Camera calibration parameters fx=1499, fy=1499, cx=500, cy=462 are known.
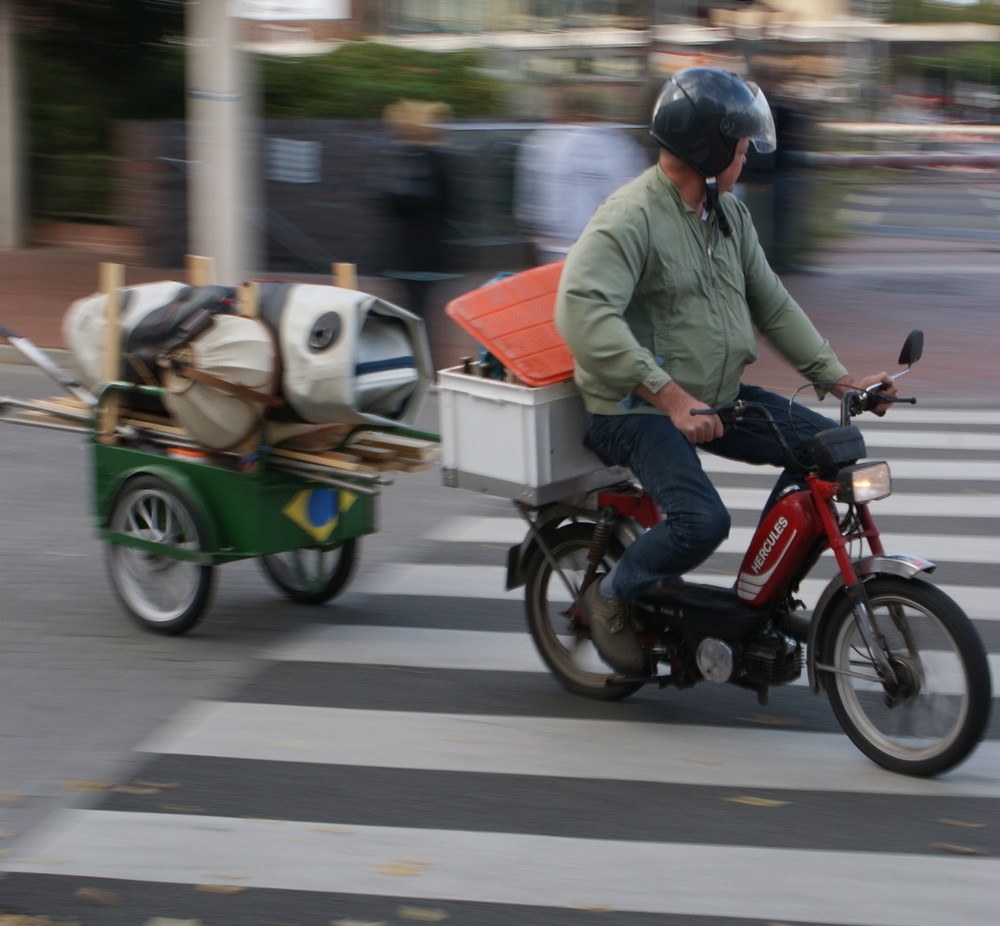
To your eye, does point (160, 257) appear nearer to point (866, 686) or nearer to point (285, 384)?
point (285, 384)

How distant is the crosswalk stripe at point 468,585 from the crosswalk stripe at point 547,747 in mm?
1437

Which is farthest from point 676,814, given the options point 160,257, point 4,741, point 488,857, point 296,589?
point 160,257

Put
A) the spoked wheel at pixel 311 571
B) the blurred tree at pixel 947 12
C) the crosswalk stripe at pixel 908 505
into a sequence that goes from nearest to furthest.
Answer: the spoked wheel at pixel 311 571
the crosswalk stripe at pixel 908 505
the blurred tree at pixel 947 12

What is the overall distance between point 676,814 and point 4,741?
2.14 metres

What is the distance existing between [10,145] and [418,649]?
14.1m

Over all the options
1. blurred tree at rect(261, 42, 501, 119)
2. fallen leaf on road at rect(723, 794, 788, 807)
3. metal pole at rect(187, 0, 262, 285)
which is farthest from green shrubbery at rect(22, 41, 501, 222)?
fallen leaf on road at rect(723, 794, 788, 807)

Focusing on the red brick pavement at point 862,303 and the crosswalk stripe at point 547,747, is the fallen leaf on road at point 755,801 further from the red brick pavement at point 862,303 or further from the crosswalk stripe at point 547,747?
the red brick pavement at point 862,303

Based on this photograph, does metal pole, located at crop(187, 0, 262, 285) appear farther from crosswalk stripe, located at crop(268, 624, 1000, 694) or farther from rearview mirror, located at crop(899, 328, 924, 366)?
rearview mirror, located at crop(899, 328, 924, 366)

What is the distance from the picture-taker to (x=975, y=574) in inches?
267

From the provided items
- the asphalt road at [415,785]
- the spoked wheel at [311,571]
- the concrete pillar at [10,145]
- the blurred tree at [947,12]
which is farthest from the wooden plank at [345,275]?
the blurred tree at [947,12]

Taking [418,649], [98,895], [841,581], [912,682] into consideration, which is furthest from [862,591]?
[98,895]

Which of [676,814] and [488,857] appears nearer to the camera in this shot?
[488,857]

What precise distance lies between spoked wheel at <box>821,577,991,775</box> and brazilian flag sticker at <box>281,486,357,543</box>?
213cm

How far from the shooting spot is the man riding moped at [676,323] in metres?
4.39
